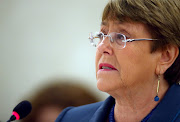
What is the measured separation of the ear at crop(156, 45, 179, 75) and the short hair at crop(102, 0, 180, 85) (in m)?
0.03

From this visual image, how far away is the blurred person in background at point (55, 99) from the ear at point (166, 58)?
4.24 ft

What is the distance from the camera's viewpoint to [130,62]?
1.41 m

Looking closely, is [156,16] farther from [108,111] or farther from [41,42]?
[41,42]

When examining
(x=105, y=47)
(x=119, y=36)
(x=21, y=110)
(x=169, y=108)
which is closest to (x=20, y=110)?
(x=21, y=110)

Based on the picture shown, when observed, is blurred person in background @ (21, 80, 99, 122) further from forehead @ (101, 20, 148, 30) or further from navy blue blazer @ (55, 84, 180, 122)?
forehead @ (101, 20, 148, 30)

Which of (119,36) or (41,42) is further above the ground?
(41,42)

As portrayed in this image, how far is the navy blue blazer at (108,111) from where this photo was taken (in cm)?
137

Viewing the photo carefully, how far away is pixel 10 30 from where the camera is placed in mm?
3834

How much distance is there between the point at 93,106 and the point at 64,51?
201 centimetres

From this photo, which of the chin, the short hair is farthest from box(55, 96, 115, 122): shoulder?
the short hair

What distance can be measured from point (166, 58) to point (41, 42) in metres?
2.60

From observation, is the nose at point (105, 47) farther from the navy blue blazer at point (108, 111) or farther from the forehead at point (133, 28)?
the navy blue blazer at point (108, 111)

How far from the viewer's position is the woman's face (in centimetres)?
141

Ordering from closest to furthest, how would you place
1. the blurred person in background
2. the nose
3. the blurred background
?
the nose → the blurred person in background → the blurred background
